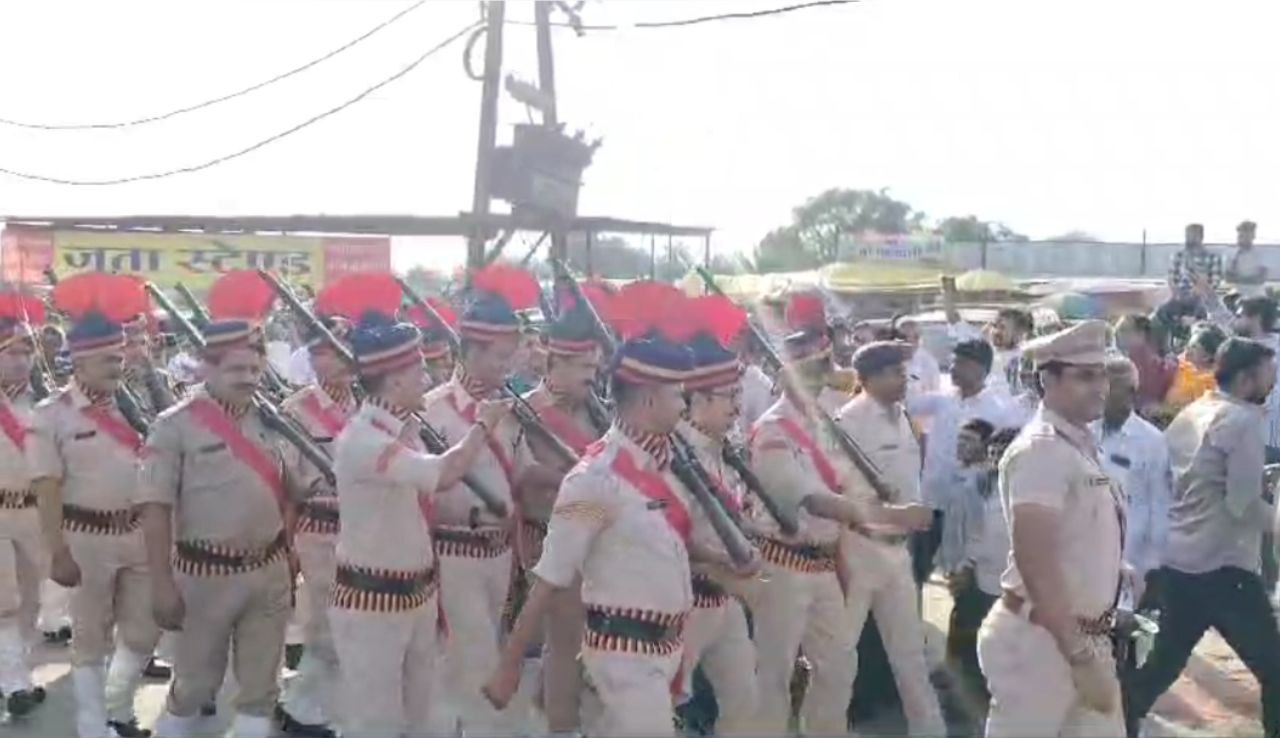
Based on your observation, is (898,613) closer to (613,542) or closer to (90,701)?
(613,542)

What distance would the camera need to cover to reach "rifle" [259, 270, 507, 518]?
619 cm

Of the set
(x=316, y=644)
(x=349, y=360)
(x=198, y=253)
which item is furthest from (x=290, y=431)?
(x=198, y=253)

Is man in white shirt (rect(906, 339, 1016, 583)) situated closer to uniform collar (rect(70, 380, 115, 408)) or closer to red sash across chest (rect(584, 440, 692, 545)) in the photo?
red sash across chest (rect(584, 440, 692, 545))

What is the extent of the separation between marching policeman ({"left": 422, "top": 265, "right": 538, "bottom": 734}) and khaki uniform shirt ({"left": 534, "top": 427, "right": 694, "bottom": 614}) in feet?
4.67

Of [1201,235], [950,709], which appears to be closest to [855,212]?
[1201,235]

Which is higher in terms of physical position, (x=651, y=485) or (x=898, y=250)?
(x=898, y=250)

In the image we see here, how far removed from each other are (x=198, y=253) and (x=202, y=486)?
1709 cm

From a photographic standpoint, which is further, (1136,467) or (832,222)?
(832,222)

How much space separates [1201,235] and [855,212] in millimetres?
40571

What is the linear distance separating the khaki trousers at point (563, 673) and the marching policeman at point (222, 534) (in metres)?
1.26

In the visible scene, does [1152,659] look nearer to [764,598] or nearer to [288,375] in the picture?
[764,598]

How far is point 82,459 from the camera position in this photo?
670cm

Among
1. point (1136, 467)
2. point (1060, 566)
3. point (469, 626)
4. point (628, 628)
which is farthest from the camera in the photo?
point (1136, 467)

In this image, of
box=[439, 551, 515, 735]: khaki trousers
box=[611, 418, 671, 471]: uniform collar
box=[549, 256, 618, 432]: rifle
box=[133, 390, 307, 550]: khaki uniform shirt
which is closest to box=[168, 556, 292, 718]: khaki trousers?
box=[133, 390, 307, 550]: khaki uniform shirt
